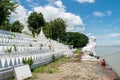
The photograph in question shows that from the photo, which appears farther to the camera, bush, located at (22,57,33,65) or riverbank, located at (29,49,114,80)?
bush, located at (22,57,33,65)

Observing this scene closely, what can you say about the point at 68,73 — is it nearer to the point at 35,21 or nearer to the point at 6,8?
the point at 6,8

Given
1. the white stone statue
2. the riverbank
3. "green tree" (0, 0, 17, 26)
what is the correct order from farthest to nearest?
"green tree" (0, 0, 17, 26) → the white stone statue → the riverbank

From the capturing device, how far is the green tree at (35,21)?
64.0m

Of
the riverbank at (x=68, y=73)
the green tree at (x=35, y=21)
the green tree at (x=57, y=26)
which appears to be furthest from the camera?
the green tree at (x=35, y=21)

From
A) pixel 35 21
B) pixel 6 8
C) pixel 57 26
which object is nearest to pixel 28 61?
pixel 6 8

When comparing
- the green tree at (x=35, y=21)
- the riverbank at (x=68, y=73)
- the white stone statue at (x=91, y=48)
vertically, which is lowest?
the riverbank at (x=68, y=73)

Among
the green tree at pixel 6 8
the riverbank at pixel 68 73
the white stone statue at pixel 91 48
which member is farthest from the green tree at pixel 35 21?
the riverbank at pixel 68 73

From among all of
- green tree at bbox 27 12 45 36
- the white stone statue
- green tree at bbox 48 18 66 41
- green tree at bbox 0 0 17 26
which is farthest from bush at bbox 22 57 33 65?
green tree at bbox 27 12 45 36

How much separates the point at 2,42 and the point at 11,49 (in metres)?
2.00

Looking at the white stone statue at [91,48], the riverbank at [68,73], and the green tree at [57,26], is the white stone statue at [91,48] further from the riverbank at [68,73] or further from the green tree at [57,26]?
the green tree at [57,26]

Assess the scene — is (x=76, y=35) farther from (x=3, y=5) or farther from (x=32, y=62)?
(x=32, y=62)

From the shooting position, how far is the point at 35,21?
210ft

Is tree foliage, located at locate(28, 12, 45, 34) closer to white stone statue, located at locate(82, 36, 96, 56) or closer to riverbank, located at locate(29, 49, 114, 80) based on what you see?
white stone statue, located at locate(82, 36, 96, 56)

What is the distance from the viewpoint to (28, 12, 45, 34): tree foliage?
64000 mm
